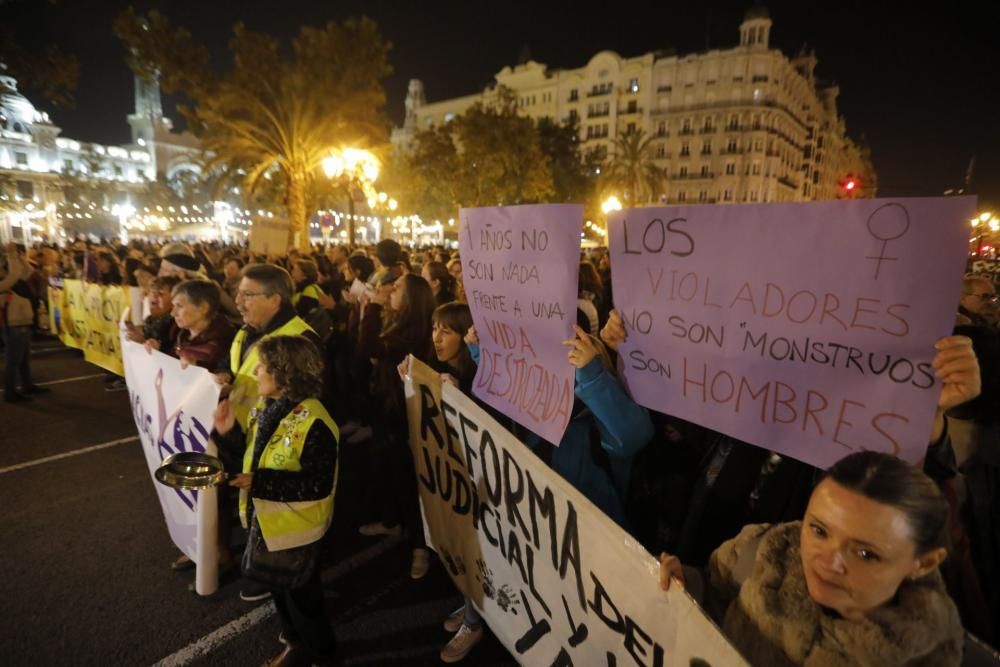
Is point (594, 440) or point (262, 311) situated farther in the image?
point (262, 311)

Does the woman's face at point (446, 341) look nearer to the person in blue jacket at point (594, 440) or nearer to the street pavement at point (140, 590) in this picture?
the person in blue jacket at point (594, 440)

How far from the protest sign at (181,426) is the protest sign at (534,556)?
3.62 ft

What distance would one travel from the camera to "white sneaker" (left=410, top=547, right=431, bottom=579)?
3424 millimetres

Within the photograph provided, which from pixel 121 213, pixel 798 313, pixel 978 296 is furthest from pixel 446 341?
pixel 121 213

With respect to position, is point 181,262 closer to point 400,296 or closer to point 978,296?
point 400,296

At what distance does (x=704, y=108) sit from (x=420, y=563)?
7452 cm

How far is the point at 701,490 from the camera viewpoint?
2141 millimetres

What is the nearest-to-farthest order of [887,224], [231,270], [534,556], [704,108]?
1. [887,224]
2. [534,556]
3. [231,270]
4. [704,108]

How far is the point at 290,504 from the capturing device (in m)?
2.27

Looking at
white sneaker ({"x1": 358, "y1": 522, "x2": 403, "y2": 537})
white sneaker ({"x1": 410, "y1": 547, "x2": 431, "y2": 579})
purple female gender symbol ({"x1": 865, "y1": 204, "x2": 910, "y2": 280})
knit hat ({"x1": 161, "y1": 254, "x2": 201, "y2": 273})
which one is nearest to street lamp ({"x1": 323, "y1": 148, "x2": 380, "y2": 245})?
knit hat ({"x1": 161, "y1": 254, "x2": 201, "y2": 273})

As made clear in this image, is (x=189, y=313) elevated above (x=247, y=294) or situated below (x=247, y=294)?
below

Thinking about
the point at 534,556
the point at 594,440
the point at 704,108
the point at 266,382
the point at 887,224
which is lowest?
the point at 534,556

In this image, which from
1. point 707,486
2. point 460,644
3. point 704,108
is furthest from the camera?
point 704,108

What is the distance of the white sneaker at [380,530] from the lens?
3955mm
